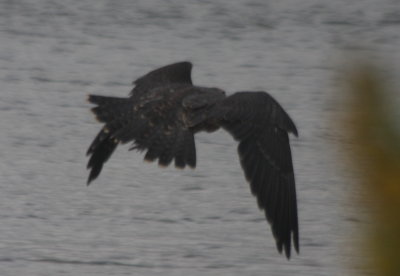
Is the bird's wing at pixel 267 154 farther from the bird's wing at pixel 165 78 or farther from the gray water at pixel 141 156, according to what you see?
the bird's wing at pixel 165 78

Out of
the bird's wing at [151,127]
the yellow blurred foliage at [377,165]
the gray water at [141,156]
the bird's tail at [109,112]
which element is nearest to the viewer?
the yellow blurred foliage at [377,165]

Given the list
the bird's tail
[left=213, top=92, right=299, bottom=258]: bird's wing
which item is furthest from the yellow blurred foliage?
the bird's tail

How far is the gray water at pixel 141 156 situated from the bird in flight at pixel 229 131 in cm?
27

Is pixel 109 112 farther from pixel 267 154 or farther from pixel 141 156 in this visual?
pixel 141 156

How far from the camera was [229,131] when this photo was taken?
15.9 ft

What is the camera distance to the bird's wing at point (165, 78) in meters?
5.70

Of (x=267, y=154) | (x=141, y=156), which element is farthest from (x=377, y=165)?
(x=141, y=156)

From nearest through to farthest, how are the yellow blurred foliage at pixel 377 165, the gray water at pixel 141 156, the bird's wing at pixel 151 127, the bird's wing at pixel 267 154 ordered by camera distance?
the yellow blurred foliage at pixel 377 165 < the bird's wing at pixel 267 154 < the bird's wing at pixel 151 127 < the gray water at pixel 141 156

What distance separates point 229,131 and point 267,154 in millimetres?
232

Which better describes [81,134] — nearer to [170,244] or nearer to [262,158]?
[170,244]

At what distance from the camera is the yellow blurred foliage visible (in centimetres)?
170

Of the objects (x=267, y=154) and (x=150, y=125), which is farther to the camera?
(x=150, y=125)

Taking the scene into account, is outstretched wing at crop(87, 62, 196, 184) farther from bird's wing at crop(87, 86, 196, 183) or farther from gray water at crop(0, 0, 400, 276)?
gray water at crop(0, 0, 400, 276)

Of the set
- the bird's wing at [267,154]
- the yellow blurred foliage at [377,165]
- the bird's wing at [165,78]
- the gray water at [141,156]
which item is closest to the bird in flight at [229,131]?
the bird's wing at [267,154]
